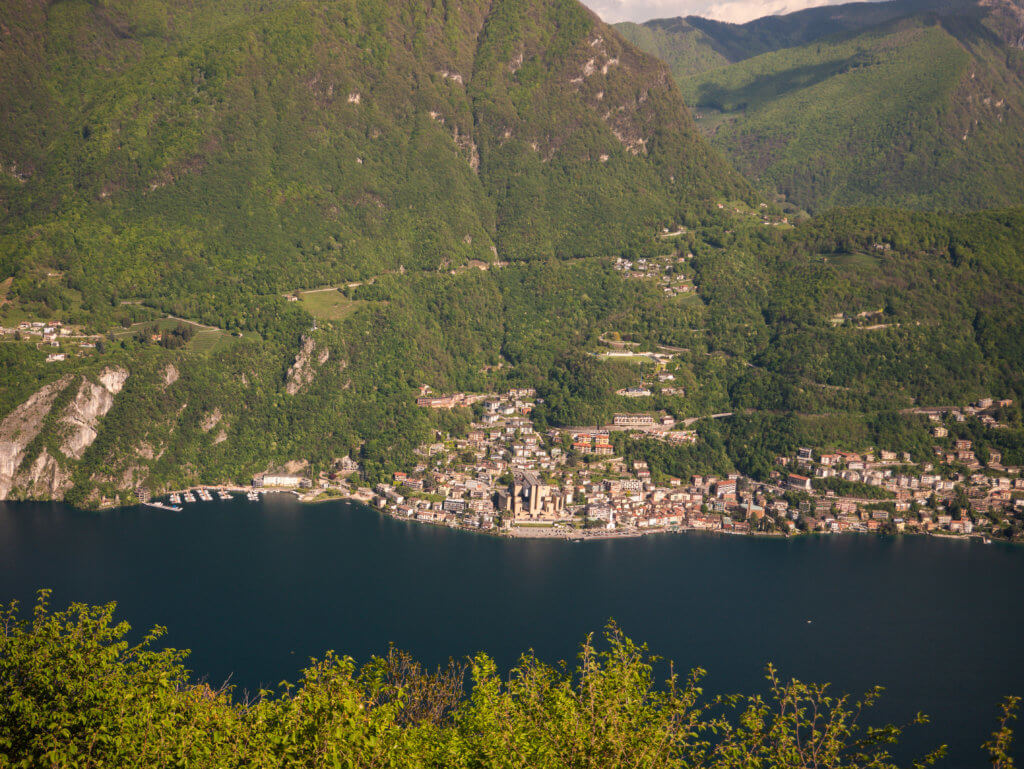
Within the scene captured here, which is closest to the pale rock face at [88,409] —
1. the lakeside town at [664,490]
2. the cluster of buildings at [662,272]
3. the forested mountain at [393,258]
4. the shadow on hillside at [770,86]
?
the forested mountain at [393,258]

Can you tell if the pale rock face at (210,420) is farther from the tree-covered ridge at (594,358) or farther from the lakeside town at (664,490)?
the lakeside town at (664,490)

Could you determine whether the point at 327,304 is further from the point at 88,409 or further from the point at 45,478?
the point at 45,478

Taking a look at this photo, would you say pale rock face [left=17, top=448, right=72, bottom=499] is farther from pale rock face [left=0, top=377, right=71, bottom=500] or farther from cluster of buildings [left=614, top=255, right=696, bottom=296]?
cluster of buildings [left=614, top=255, right=696, bottom=296]

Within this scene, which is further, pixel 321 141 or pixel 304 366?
pixel 321 141

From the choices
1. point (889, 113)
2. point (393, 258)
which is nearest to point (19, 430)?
point (393, 258)

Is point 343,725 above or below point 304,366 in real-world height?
below

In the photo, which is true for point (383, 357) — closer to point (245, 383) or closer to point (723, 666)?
point (245, 383)

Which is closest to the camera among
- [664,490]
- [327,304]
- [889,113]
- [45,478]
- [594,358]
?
[45,478]

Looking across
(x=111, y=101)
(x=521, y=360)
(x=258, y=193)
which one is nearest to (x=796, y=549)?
(x=521, y=360)
